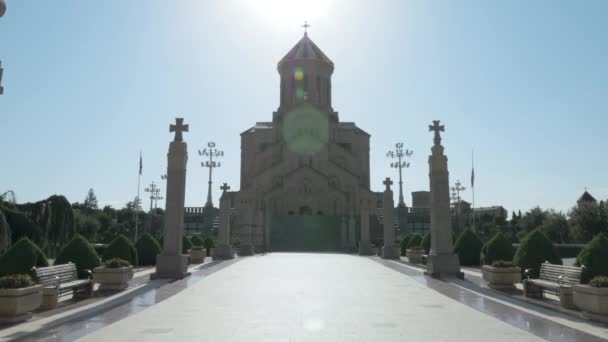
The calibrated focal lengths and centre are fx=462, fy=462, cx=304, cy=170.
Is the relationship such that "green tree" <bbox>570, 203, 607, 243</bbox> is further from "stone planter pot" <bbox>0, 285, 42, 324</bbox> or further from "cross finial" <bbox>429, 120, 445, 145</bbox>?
"stone planter pot" <bbox>0, 285, 42, 324</bbox>

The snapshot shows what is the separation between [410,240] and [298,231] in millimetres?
15379

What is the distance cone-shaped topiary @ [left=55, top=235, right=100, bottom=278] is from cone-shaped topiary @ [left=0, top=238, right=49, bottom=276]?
198 centimetres

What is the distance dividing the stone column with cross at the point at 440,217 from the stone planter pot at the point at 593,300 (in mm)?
8053

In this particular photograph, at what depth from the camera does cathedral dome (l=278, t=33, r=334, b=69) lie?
211 ft

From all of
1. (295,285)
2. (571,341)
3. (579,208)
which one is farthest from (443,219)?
(579,208)

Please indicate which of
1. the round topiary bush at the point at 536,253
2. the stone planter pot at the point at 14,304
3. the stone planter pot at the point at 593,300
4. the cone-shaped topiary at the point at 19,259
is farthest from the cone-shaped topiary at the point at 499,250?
the cone-shaped topiary at the point at 19,259

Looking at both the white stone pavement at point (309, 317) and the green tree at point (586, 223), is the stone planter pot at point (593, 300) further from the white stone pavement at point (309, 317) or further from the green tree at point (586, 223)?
the green tree at point (586, 223)

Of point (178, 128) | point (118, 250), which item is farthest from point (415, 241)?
point (118, 250)

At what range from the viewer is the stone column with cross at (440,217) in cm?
1714

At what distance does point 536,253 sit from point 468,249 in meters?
10.2

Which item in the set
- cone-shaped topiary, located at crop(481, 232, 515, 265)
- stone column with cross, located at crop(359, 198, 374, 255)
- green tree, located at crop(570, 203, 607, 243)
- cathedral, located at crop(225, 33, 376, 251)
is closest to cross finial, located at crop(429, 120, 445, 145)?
cone-shaped topiary, located at crop(481, 232, 515, 265)

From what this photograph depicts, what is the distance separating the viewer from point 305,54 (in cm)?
6519

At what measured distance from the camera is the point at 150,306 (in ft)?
34.5

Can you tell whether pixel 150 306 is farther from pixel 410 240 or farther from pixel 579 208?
pixel 579 208
